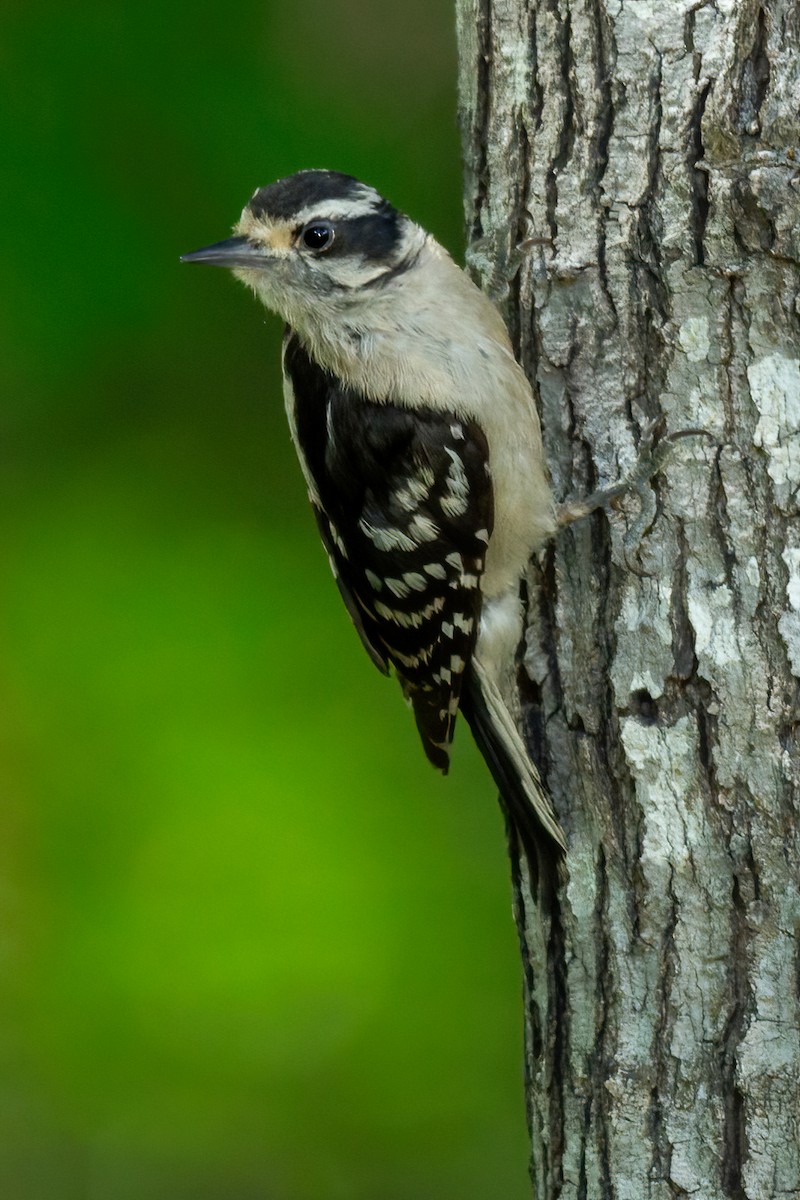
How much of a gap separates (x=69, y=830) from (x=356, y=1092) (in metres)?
1.04

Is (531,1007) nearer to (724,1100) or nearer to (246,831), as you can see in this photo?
(724,1100)

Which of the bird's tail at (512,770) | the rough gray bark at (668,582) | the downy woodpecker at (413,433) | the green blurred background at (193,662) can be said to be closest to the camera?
the rough gray bark at (668,582)

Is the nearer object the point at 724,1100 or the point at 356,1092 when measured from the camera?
the point at 724,1100

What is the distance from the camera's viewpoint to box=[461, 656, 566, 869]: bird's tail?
7.78ft

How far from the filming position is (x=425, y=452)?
2637mm

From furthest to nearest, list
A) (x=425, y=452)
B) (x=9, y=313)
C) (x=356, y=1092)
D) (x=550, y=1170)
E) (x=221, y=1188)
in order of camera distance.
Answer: (x=221, y=1188) < (x=356, y=1092) < (x=9, y=313) < (x=425, y=452) < (x=550, y=1170)

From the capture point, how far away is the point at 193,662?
350 centimetres

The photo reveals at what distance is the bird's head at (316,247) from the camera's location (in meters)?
2.62

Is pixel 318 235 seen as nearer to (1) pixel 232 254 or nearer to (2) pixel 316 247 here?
(2) pixel 316 247

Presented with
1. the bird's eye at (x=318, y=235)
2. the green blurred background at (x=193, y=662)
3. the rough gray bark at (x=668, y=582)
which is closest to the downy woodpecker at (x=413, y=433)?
the bird's eye at (x=318, y=235)

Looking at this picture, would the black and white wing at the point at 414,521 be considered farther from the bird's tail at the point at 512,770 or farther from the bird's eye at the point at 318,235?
the bird's eye at the point at 318,235

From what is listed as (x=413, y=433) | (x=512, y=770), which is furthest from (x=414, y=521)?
(x=512, y=770)

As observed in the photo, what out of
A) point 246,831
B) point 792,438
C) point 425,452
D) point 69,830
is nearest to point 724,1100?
point 792,438

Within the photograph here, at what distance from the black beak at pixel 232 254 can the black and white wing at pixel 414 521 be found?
0.28 metres
